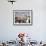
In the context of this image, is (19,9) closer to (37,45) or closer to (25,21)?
(25,21)

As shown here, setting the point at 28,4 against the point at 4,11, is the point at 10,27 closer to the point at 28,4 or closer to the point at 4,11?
the point at 4,11

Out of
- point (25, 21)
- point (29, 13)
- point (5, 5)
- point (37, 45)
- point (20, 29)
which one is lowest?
point (37, 45)

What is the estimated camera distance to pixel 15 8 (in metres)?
5.09

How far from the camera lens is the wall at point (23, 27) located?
16.6 feet

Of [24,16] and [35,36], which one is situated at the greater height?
[24,16]

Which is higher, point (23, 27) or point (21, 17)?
point (21, 17)

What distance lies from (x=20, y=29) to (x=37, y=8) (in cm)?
108

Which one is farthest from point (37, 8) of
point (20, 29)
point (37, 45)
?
→ point (37, 45)

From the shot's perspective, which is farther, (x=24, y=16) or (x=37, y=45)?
(x=24, y=16)

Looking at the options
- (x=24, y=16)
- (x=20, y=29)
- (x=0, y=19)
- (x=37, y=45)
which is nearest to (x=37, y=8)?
(x=24, y=16)

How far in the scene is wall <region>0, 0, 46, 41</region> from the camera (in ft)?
16.6

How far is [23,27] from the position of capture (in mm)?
5086

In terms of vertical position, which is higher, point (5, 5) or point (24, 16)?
point (5, 5)

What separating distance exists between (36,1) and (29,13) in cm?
56
